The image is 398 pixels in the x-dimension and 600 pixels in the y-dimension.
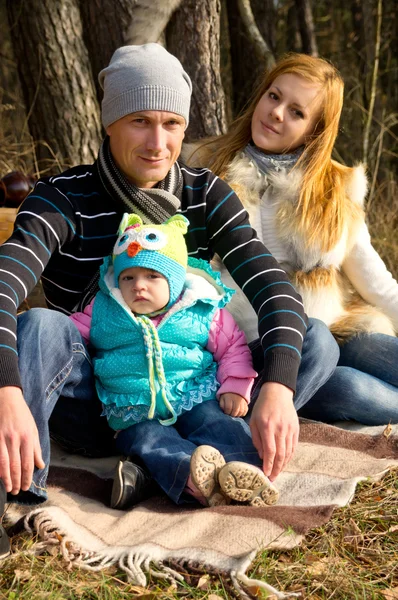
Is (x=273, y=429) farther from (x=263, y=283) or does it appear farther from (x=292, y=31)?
(x=292, y=31)

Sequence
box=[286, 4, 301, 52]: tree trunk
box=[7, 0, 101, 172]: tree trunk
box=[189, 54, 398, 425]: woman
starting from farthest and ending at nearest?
box=[286, 4, 301, 52]: tree trunk, box=[7, 0, 101, 172]: tree trunk, box=[189, 54, 398, 425]: woman

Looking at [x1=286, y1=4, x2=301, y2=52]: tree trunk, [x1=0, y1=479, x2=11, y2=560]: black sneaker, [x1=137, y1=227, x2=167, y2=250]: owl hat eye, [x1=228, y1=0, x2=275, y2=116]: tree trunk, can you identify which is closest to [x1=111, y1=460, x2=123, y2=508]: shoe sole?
[x1=0, y1=479, x2=11, y2=560]: black sneaker

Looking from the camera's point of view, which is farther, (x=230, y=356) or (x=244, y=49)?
(x=244, y=49)

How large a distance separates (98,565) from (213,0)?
3265 millimetres

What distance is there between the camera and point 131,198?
8.83ft

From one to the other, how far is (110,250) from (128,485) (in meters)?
0.87

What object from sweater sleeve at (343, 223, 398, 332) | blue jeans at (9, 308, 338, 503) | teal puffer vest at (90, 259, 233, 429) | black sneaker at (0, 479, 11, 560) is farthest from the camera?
sweater sleeve at (343, 223, 398, 332)

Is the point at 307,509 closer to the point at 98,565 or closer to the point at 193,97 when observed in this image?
the point at 98,565

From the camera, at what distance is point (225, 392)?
8.28ft

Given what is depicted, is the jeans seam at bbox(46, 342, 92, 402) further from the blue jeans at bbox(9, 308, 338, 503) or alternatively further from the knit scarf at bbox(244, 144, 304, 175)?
the knit scarf at bbox(244, 144, 304, 175)

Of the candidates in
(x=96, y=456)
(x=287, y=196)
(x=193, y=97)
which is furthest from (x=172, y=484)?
(x=193, y=97)

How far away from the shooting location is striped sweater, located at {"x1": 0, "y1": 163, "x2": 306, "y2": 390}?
237 cm

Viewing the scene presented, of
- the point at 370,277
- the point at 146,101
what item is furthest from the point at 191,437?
the point at 370,277

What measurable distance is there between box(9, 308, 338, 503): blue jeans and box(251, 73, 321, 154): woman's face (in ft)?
3.00
